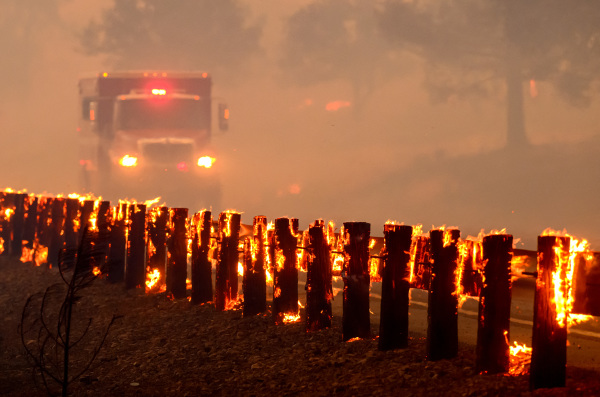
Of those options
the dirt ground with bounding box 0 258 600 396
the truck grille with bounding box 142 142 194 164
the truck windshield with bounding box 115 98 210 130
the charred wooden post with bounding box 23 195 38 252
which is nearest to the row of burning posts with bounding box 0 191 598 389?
the dirt ground with bounding box 0 258 600 396

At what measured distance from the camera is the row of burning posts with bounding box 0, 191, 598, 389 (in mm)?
3238

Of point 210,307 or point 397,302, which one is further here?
point 210,307

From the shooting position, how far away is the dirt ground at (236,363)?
11.6 feet

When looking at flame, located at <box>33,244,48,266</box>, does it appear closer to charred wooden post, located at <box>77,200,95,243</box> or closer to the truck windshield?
charred wooden post, located at <box>77,200,95,243</box>

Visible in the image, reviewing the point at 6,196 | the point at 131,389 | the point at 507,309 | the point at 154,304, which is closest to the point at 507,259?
the point at 507,309

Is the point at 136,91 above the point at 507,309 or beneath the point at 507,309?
above

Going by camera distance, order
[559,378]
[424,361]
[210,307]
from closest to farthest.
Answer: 1. [559,378]
2. [424,361]
3. [210,307]

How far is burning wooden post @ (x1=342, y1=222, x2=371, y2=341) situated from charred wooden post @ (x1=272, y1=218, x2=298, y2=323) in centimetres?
85

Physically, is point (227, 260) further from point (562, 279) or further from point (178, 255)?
point (562, 279)

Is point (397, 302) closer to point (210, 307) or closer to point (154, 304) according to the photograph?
point (210, 307)

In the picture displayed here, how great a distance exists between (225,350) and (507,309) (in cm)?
261

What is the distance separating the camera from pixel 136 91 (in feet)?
56.3

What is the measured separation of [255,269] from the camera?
18.5 ft

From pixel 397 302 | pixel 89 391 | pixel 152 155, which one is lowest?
pixel 89 391
